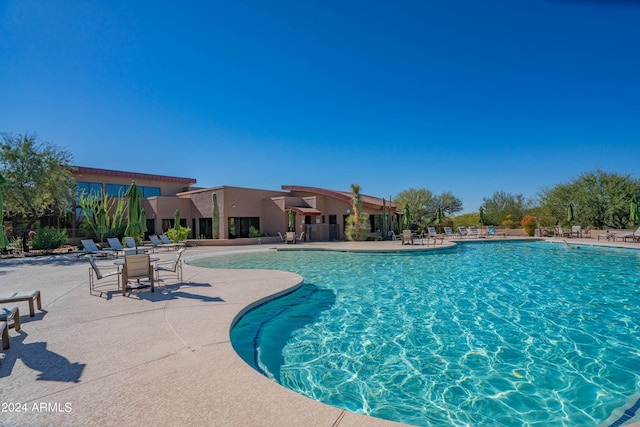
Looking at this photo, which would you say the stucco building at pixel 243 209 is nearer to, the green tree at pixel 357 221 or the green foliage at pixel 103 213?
the green foliage at pixel 103 213

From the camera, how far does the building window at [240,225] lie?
80.4 feet

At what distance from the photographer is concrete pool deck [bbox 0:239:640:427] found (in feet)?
8.34

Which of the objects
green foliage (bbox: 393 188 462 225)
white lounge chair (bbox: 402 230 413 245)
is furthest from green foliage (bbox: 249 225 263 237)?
green foliage (bbox: 393 188 462 225)

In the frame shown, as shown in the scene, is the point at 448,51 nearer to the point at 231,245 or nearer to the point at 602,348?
the point at 602,348

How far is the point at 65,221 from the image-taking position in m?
24.0

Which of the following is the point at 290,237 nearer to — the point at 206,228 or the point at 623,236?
the point at 206,228

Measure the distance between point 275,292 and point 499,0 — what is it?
1272cm

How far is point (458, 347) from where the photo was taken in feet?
16.9

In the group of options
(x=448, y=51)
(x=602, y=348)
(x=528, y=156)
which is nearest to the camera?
(x=602, y=348)

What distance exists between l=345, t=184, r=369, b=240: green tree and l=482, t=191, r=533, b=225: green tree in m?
17.3

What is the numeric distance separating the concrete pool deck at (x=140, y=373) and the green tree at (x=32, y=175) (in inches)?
598

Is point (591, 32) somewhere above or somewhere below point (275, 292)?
above

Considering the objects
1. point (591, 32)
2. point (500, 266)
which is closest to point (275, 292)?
point (500, 266)

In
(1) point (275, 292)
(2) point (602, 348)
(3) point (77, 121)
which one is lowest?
(2) point (602, 348)
